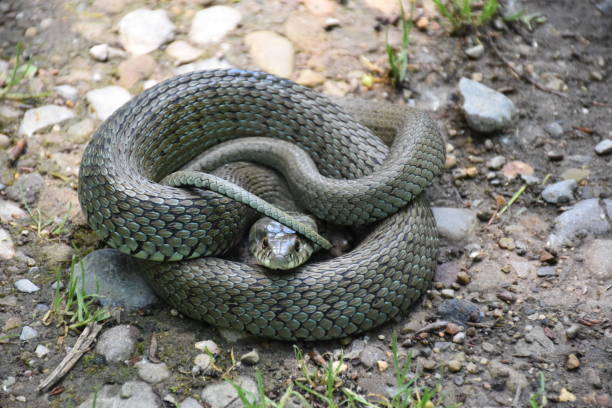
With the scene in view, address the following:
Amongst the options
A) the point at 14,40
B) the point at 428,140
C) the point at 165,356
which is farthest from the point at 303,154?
the point at 14,40

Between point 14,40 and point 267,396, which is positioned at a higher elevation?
point 14,40

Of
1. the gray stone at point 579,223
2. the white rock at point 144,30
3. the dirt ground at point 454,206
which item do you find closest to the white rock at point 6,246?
the dirt ground at point 454,206

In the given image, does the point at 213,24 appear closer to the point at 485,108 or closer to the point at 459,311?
the point at 485,108

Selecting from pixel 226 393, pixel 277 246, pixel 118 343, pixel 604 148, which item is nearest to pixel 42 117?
pixel 118 343

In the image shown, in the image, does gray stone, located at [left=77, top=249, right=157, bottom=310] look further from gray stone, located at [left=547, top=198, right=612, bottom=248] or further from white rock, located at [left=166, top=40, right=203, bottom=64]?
gray stone, located at [left=547, top=198, right=612, bottom=248]

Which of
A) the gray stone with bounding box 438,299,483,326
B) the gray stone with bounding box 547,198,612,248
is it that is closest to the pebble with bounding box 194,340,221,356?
the gray stone with bounding box 438,299,483,326

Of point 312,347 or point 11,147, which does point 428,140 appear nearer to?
point 312,347

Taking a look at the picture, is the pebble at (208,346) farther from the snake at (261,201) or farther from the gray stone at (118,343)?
the gray stone at (118,343)
